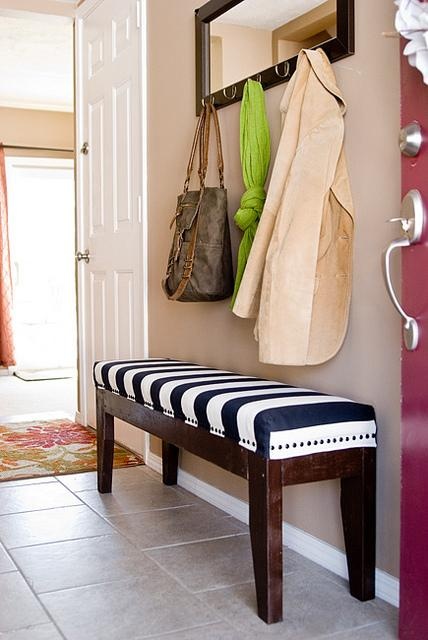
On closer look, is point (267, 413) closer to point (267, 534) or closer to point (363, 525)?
point (267, 534)

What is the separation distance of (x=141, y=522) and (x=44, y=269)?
497 centimetres

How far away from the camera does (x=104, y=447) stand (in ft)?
9.91

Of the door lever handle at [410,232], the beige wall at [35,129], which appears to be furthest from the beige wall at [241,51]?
the beige wall at [35,129]

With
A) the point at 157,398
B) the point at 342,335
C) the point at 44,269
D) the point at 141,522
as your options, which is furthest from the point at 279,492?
the point at 44,269

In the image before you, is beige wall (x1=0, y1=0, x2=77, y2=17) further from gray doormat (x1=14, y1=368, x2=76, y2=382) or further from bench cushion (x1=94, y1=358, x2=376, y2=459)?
gray doormat (x1=14, y1=368, x2=76, y2=382)

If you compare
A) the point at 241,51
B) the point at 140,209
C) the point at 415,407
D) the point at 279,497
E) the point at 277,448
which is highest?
the point at 241,51

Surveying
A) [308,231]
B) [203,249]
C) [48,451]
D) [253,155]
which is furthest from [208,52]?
[48,451]

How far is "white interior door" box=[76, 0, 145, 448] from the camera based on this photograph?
357 cm

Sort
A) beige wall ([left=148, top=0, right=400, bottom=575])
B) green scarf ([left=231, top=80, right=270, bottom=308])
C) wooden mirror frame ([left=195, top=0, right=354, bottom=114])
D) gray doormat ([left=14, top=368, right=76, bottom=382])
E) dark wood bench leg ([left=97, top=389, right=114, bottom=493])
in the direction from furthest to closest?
gray doormat ([left=14, top=368, right=76, bottom=382])
dark wood bench leg ([left=97, top=389, right=114, bottom=493])
green scarf ([left=231, top=80, right=270, bottom=308])
wooden mirror frame ([left=195, top=0, right=354, bottom=114])
beige wall ([left=148, top=0, right=400, bottom=575])

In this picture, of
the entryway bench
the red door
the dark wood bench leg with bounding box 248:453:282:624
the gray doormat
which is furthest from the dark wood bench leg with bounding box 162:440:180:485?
the gray doormat

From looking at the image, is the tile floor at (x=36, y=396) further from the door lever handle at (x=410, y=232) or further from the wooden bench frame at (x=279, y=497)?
the door lever handle at (x=410, y=232)

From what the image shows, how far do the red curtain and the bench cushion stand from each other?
4.72 m

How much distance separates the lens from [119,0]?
3.69 meters

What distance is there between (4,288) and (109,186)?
3.30m
